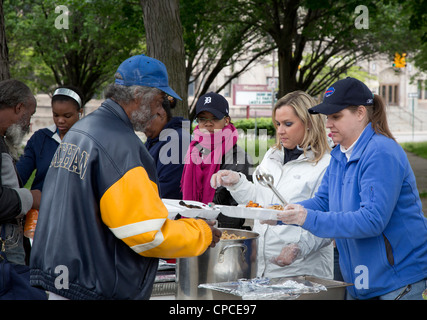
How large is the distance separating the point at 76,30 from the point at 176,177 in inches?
723

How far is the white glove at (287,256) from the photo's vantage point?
3295mm

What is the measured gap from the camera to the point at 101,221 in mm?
2441

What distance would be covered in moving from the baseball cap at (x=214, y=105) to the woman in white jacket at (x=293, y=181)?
2.40ft

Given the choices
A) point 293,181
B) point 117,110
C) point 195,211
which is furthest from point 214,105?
point 117,110

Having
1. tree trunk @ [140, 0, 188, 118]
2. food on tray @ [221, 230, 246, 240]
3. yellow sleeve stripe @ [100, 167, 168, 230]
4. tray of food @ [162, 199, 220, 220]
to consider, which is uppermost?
tree trunk @ [140, 0, 188, 118]

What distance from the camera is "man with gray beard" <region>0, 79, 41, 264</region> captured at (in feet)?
10.0

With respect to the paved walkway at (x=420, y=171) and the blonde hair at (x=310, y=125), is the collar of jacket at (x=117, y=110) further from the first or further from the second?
the paved walkway at (x=420, y=171)

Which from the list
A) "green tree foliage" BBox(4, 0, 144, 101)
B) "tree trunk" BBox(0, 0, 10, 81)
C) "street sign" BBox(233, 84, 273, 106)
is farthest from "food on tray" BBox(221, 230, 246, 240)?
"street sign" BBox(233, 84, 273, 106)

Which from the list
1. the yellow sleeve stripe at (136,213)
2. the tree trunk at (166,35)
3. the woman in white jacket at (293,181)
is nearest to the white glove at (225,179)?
the woman in white jacket at (293,181)

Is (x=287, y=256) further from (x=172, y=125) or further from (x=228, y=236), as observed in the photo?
(x=172, y=125)

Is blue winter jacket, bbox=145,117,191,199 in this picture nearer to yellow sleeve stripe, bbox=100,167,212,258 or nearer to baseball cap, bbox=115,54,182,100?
baseball cap, bbox=115,54,182,100

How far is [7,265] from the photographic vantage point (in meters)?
3.05

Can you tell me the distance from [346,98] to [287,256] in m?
0.95

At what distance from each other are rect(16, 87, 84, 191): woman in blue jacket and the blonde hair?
81.8 inches
